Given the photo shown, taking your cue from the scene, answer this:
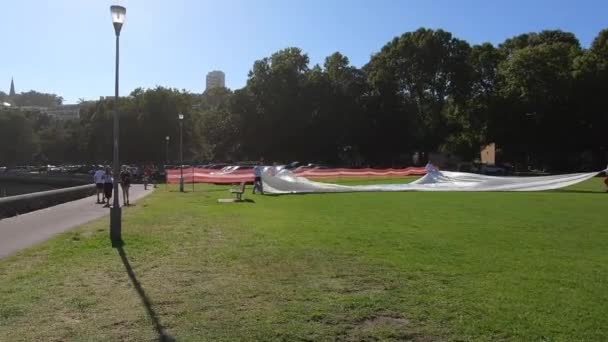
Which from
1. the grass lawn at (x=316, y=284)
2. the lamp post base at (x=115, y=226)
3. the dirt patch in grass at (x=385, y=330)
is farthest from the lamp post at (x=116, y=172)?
the dirt patch in grass at (x=385, y=330)

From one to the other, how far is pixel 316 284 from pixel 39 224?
12.7 meters

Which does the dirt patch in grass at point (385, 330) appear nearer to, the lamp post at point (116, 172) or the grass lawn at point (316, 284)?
the grass lawn at point (316, 284)

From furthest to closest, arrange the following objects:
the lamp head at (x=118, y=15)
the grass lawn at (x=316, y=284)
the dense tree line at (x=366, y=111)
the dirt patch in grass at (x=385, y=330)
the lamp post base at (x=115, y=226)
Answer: the dense tree line at (x=366, y=111)
the lamp head at (x=118, y=15)
the lamp post base at (x=115, y=226)
the grass lawn at (x=316, y=284)
the dirt patch in grass at (x=385, y=330)

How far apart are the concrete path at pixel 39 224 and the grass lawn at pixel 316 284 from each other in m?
0.85

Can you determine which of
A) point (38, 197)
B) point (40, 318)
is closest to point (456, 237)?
point (40, 318)

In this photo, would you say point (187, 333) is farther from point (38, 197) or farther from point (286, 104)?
point (286, 104)

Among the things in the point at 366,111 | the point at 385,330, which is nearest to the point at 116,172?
the point at 385,330

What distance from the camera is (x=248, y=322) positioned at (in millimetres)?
6363

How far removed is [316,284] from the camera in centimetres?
808

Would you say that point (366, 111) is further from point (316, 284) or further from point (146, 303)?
point (146, 303)

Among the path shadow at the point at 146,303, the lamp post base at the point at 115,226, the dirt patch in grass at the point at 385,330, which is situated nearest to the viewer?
the dirt patch in grass at the point at 385,330

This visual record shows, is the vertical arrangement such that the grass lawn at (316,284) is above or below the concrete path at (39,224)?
above

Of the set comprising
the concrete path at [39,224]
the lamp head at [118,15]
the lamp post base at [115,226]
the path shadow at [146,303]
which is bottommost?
the concrete path at [39,224]

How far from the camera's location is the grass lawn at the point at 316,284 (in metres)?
6.15
